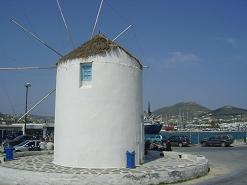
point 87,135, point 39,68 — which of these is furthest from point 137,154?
point 39,68

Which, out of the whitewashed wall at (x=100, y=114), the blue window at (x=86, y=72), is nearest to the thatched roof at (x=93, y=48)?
the whitewashed wall at (x=100, y=114)

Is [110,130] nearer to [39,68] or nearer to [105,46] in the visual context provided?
[105,46]

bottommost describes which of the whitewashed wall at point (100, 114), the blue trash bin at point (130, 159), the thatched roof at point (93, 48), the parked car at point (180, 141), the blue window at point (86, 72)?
the parked car at point (180, 141)

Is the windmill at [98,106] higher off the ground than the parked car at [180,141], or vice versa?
the windmill at [98,106]

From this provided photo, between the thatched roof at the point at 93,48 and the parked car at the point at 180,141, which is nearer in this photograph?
the thatched roof at the point at 93,48

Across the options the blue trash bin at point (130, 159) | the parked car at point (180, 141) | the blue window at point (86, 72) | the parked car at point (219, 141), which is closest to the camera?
the blue trash bin at point (130, 159)

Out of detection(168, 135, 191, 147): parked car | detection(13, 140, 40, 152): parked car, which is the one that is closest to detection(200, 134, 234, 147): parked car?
detection(168, 135, 191, 147): parked car

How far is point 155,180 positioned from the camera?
17.5 metres

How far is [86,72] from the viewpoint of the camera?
21062mm

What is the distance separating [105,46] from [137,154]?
5.92 metres

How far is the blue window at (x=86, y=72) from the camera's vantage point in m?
20.9

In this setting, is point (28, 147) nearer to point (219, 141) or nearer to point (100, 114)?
point (100, 114)

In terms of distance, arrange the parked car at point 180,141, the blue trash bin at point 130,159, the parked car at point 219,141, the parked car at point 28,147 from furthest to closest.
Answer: the parked car at point 180,141 < the parked car at point 219,141 < the parked car at point 28,147 < the blue trash bin at point 130,159

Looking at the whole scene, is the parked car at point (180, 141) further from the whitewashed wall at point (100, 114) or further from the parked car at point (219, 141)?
the whitewashed wall at point (100, 114)
